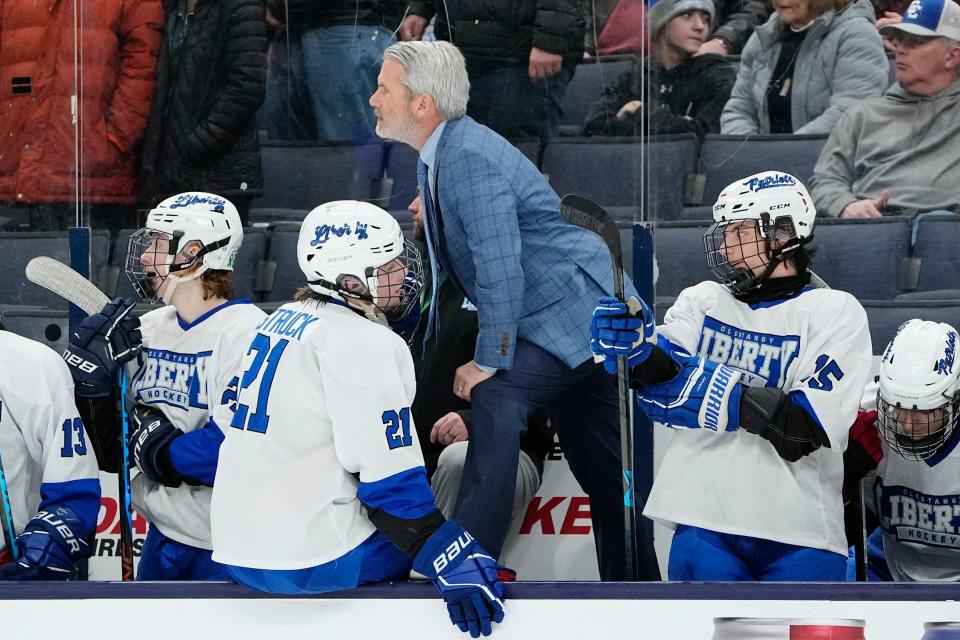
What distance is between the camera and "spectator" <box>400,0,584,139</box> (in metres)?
3.13

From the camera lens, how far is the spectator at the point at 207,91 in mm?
3275

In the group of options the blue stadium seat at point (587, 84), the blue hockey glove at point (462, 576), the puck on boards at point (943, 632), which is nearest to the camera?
the puck on boards at point (943, 632)

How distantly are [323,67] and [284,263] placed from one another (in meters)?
0.48

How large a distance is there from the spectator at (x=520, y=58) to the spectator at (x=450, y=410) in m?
0.30

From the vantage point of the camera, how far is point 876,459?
2.76 meters

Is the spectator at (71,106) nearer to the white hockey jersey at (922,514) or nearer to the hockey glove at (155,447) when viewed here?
the hockey glove at (155,447)

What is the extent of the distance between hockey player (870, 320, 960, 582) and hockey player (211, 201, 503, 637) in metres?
0.85

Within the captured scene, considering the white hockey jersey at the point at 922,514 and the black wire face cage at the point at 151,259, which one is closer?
the white hockey jersey at the point at 922,514

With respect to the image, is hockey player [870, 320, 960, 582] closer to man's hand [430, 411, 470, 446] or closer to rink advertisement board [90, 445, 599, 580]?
rink advertisement board [90, 445, 599, 580]

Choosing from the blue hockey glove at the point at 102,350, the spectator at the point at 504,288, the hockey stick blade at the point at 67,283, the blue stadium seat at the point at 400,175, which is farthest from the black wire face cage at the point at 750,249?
the hockey stick blade at the point at 67,283

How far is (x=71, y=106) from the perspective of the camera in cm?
327

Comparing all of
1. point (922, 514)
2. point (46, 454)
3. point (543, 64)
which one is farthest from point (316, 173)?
point (922, 514)

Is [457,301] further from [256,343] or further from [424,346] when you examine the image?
[256,343]

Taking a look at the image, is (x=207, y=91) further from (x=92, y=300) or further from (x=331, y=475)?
(x=331, y=475)
